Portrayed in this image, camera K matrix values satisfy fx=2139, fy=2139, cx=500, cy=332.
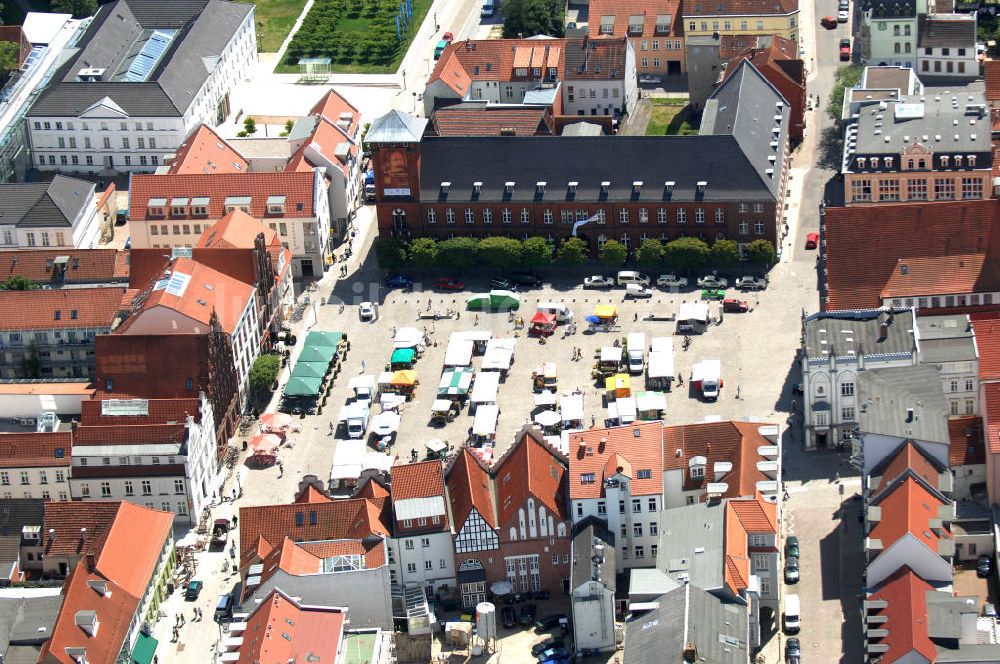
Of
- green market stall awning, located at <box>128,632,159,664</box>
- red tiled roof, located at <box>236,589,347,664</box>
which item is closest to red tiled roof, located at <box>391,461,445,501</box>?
red tiled roof, located at <box>236,589,347,664</box>

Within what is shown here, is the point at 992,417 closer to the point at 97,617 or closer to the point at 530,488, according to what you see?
the point at 530,488

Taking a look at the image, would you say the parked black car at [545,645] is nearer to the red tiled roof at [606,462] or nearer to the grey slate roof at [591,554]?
the grey slate roof at [591,554]

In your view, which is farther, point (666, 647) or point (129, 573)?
point (129, 573)

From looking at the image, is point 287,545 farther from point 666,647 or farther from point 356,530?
point 666,647

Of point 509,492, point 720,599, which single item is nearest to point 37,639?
point 509,492

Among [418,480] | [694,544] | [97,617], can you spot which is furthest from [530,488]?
[97,617]

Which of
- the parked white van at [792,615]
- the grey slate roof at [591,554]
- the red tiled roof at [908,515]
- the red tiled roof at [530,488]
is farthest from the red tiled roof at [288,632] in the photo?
the red tiled roof at [908,515]
